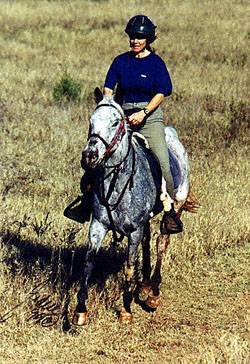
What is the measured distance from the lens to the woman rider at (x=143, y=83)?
8039 millimetres

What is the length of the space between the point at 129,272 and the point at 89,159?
167 centimetres

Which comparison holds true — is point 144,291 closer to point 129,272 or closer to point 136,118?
point 129,272

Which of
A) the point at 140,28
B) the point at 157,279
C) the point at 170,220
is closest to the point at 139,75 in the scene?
the point at 140,28

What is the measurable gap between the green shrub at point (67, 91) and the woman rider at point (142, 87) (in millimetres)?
10446

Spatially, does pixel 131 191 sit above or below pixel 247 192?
above

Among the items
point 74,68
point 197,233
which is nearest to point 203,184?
point 197,233

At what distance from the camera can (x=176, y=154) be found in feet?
30.9

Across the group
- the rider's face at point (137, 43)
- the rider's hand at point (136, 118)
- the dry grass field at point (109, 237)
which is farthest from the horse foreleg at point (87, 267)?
the rider's face at point (137, 43)

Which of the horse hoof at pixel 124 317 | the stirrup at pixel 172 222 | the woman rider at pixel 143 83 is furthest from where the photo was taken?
the stirrup at pixel 172 222

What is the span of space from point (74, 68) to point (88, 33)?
244 inches

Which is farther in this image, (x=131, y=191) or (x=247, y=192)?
(x=247, y=192)

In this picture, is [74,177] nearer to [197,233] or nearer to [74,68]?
[197,233]

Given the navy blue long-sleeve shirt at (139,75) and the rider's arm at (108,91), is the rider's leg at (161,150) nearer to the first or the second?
the navy blue long-sleeve shirt at (139,75)

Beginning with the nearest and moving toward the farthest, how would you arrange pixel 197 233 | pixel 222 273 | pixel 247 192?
pixel 222 273
pixel 197 233
pixel 247 192
